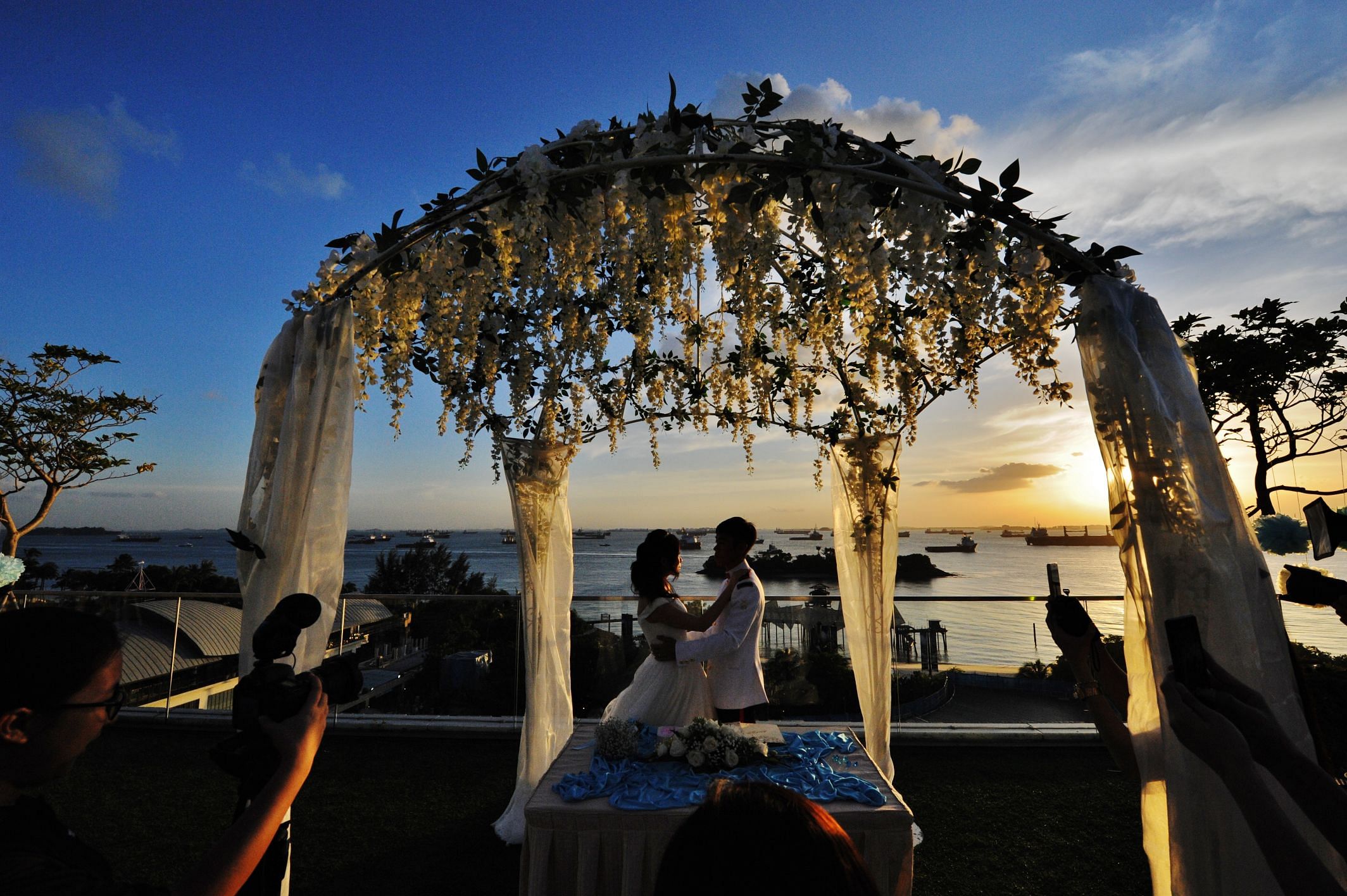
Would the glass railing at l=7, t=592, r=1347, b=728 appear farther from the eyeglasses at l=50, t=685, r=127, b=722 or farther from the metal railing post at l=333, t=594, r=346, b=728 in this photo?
the eyeglasses at l=50, t=685, r=127, b=722

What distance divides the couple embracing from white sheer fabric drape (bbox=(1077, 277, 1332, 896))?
1727mm

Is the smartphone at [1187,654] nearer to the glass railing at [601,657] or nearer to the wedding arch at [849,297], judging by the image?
the wedding arch at [849,297]

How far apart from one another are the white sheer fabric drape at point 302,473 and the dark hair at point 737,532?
188cm

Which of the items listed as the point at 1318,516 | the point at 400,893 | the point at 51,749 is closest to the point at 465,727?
the point at 400,893

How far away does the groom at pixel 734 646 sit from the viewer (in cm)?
318

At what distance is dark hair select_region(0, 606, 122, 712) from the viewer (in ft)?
2.87

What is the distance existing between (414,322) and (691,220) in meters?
1.11

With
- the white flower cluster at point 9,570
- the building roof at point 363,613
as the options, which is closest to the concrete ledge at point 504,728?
the building roof at point 363,613

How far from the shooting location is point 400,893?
3.00 meters

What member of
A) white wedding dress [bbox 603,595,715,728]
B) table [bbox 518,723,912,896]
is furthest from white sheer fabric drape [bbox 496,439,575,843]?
table [bbox 518,723,912,896]

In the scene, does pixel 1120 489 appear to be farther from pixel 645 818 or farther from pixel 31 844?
pixel 31 844

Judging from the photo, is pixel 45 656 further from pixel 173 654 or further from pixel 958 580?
pixel 958 580

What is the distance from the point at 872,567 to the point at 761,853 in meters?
3.45

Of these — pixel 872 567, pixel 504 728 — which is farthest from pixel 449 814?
pixel 872 567
